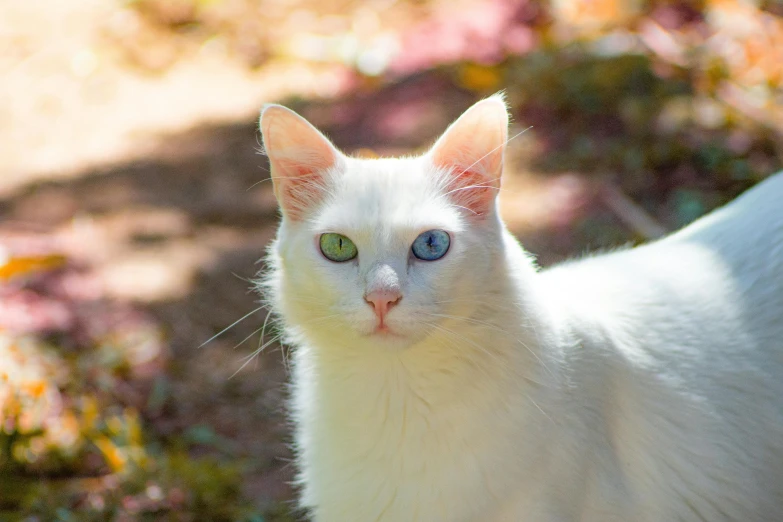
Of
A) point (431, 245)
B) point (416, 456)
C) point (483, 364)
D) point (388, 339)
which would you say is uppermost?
point (431, 245)

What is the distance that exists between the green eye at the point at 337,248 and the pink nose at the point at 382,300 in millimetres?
167

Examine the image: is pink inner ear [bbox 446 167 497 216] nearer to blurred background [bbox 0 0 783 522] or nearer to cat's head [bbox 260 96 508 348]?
cat's head [bbox 260 96 508 348]

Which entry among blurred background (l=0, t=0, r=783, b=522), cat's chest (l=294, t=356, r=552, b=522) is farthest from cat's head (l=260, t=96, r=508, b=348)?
blurred background (l=0, t=0, r=783, b=522)

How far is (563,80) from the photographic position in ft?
16.3

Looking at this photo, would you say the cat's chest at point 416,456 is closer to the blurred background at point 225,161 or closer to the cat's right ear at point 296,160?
the cat's right ear at point 296,160

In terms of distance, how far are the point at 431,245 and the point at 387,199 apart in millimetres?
157

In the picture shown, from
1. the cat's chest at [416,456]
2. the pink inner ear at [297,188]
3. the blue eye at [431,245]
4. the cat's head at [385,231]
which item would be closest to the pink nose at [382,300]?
the cat's head at [385,231]

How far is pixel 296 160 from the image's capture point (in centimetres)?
212

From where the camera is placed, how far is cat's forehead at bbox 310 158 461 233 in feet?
6.23

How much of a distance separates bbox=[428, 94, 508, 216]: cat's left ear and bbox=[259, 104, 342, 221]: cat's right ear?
287 mm

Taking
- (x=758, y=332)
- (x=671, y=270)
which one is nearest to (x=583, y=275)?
(x=671, y=270)

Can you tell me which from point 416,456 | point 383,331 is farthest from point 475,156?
point 416,456

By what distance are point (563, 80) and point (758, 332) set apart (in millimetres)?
3024

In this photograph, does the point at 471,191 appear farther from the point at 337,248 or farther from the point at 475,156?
the point at 337,248
